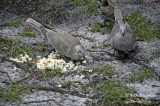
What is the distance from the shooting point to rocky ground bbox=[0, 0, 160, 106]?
4129 mm

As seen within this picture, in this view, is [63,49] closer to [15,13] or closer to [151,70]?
[151,70]

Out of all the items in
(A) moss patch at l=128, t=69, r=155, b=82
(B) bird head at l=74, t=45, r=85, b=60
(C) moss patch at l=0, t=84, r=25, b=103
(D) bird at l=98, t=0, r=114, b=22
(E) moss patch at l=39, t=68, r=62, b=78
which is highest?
(D) bird at l=98, t=0, r=114, b=22

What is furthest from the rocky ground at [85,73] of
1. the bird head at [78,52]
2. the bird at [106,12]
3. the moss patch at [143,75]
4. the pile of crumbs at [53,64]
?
the bird at [106,12]

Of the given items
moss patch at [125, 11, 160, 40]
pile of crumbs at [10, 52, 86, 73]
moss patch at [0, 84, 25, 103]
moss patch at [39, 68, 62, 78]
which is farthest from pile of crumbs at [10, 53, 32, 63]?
moss patch at [125, 11, 160, 40]

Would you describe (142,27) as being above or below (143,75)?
above

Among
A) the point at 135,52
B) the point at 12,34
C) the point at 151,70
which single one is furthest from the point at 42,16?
the point at 151,70

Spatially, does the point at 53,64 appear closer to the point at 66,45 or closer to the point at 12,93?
the point at 66,45

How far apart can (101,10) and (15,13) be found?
7.85ft

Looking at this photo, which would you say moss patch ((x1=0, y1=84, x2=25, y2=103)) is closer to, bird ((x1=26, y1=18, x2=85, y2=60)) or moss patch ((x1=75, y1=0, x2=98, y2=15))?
bird ((x1=26, y1=18, x2=85, y2=60))

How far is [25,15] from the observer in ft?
23.7

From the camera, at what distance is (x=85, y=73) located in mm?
4836

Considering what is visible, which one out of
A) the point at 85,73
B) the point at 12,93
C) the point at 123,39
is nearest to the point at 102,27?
the point at 123,39

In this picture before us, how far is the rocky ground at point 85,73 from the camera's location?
4.13 meters

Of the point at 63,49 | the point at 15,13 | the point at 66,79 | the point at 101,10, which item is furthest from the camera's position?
the point at 15,13
